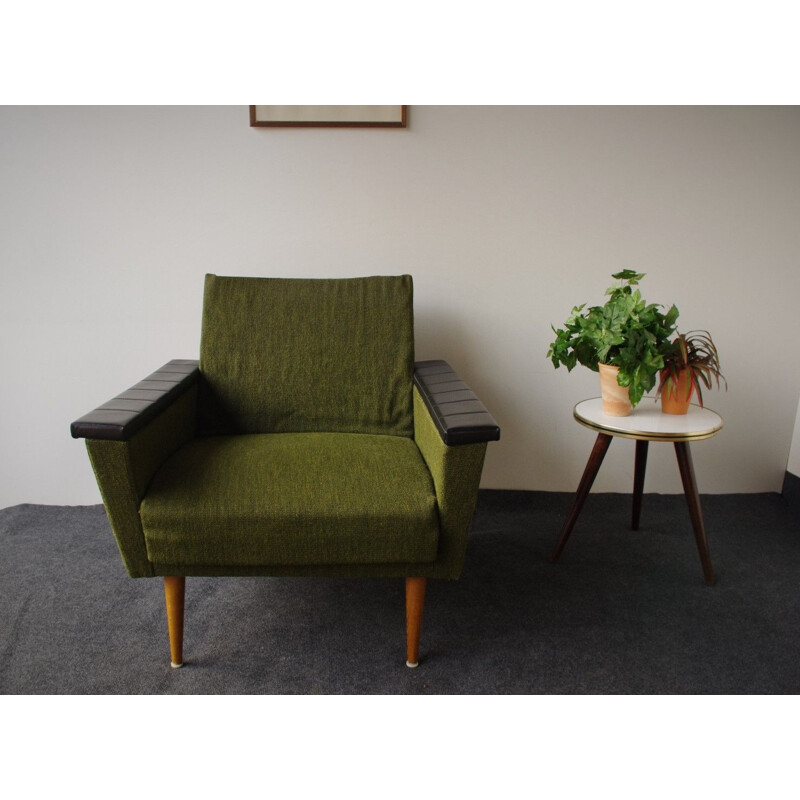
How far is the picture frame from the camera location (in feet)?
6.81

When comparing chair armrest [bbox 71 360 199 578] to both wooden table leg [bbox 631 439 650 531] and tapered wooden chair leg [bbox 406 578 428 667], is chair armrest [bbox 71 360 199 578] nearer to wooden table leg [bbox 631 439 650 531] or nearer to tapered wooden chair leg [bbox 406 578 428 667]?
tapered wooden chair leg [bbox 406 578 428 667]

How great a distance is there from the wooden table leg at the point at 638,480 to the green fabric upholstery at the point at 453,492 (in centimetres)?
90

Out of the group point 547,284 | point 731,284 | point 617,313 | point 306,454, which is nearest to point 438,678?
point 306,454

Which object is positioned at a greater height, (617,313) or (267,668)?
Result: (617,313)

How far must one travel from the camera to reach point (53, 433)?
231 cm

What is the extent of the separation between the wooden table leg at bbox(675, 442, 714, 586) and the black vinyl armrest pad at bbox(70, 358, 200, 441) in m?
1.40

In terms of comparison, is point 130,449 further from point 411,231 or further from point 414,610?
point 411,231

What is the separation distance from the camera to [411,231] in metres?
2.19

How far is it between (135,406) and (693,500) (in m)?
1.52

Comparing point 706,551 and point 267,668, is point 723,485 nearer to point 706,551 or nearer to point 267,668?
point 706,551

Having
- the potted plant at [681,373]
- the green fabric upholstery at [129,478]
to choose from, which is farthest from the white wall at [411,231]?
the green fabric upholstery at [129,478]

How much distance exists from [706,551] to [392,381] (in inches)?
41.0

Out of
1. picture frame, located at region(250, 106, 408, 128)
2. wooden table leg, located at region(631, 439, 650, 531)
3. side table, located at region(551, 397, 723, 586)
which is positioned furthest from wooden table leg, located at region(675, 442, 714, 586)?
picture frame, located at region(250, 106, 408, 128)

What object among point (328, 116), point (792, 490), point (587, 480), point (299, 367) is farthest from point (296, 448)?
point (792, 490)
